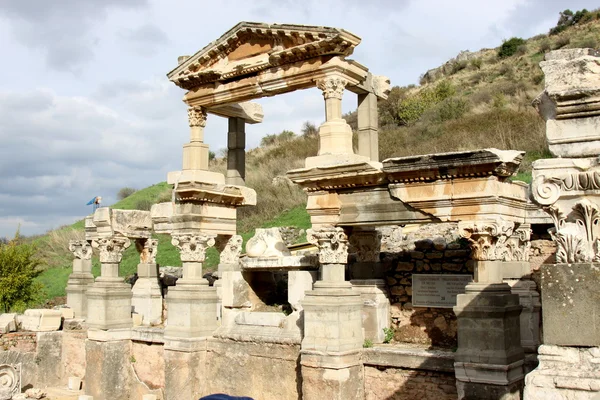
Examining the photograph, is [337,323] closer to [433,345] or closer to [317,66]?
[433,345]

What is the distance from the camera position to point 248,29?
1266cm

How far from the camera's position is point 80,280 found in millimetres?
16625

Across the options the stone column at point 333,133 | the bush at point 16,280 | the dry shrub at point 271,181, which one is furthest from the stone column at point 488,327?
the bush at point 16,280

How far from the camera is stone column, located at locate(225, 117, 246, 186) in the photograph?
14.1 meters

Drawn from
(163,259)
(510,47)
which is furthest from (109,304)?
(510,47)

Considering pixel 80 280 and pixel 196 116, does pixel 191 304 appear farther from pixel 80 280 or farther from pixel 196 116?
pixel 80 280

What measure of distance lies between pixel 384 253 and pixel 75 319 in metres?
8.37

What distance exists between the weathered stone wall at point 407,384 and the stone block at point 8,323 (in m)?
9.89

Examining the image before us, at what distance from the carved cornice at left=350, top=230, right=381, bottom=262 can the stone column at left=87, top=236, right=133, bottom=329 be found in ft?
19.4

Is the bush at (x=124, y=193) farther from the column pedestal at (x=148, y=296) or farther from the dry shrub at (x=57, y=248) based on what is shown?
the column pedestal at (x=148, y=296)

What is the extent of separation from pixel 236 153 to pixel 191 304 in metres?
3.46

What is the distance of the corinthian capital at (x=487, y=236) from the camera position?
353 inches

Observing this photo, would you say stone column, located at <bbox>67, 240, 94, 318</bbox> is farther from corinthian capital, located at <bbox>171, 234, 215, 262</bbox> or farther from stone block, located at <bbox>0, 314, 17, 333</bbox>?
corinthian capital, located at <bbox>171, 234, 215, 262</bbox>

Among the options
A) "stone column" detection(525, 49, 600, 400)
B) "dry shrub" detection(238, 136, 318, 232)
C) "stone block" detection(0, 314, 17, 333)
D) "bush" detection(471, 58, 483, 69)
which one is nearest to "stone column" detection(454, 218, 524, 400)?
"stone column" detection(525, 49, 600, 400)
